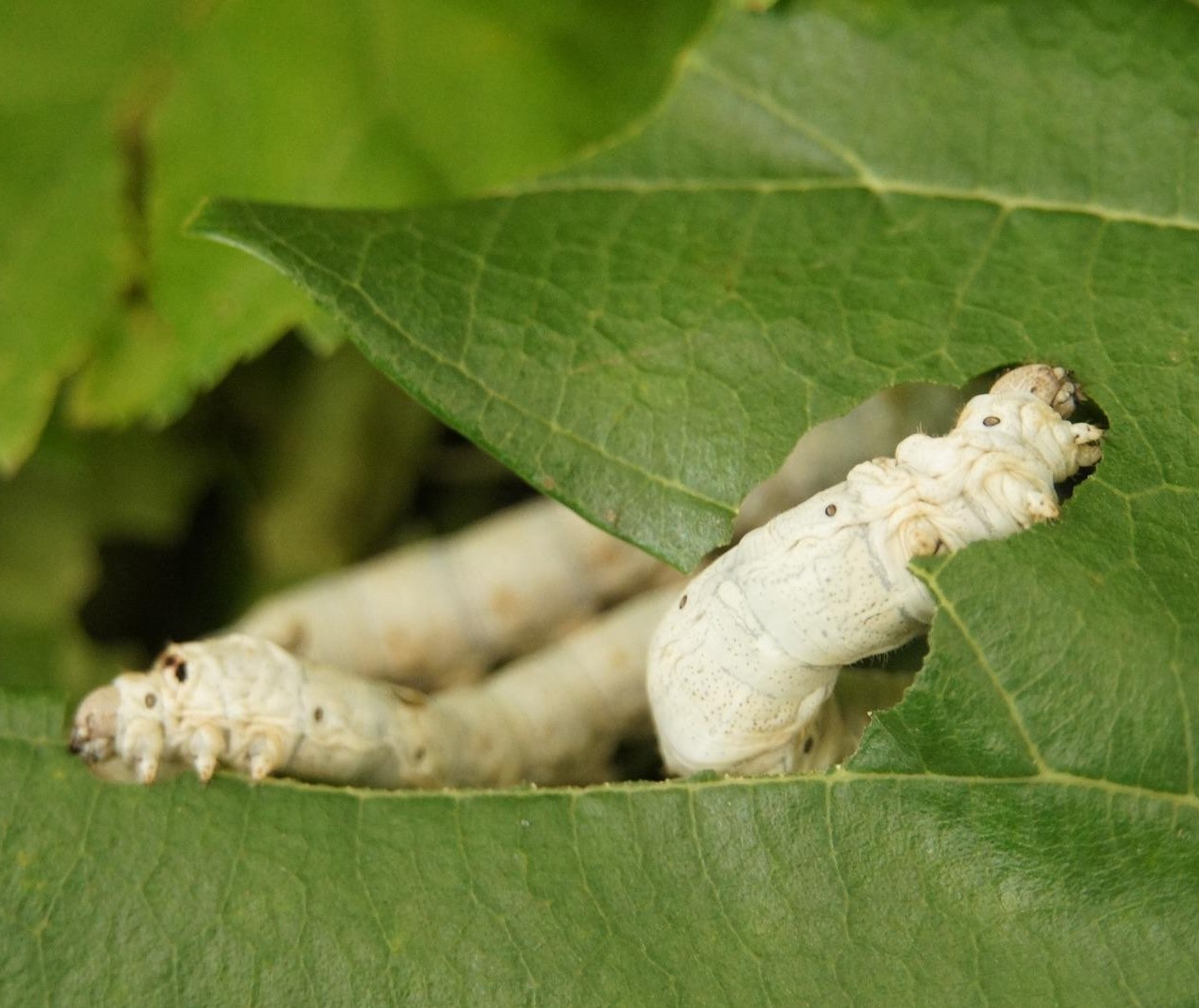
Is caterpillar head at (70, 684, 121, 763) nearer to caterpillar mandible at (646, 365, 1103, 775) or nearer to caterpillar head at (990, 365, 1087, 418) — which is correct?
caterpillar mandible at (646, 365, 1103, 775)

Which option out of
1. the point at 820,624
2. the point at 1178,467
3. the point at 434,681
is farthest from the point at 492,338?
the point at 434,681

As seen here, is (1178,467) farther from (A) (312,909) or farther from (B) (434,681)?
(B) (434,681)

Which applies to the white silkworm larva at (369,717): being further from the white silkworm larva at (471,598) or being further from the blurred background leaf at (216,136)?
the blurred background leaf at (216,136)

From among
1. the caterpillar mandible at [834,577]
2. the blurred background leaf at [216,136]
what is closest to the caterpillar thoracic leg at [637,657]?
the caterpillar mandible at [834,577]

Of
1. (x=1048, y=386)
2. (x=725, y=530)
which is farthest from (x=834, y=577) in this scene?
(x=1048, y=386)

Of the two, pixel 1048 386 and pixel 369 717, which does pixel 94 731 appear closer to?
pixel 369 717
